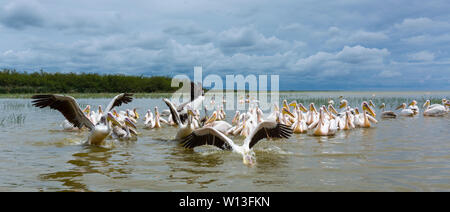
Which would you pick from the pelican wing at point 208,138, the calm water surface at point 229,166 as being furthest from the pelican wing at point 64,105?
the pelican wing at point 208,138

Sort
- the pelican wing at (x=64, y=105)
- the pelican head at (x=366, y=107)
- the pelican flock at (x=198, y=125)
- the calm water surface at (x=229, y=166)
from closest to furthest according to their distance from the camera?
1. the calm water surface at (x=229, y=166)
2. the pelican flock at (x=198, y=125)
3. the pelican wing at (x=64, y=105)
4. the pelican head at (x=366, y=107)

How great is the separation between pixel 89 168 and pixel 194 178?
1.81 meters

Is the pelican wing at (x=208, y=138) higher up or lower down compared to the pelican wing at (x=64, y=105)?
lower down

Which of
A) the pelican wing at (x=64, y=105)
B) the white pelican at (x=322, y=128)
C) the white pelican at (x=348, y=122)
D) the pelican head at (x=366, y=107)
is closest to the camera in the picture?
the pelican wing at (x=64, y=105)

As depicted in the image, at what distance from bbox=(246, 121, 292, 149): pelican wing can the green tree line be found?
42658mm

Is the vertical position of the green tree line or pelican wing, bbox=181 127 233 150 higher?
the green tree line

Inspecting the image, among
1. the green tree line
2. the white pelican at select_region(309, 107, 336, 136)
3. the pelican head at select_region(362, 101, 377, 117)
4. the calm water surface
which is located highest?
the green tree line

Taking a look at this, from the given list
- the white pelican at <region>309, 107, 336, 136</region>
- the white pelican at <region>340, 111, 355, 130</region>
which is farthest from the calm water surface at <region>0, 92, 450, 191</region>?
the white pelican at <region>340, 111, 355, 130</region>

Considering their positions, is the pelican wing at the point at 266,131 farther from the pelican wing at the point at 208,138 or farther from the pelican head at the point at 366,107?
the pelican head at the point at 366,107

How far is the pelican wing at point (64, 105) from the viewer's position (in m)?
7.20

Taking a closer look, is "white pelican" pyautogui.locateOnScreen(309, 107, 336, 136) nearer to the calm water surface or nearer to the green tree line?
the calm water surface

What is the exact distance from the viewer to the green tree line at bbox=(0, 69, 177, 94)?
44.9 m

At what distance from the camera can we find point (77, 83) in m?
48.8

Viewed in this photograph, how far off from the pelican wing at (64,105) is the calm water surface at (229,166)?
59cm
